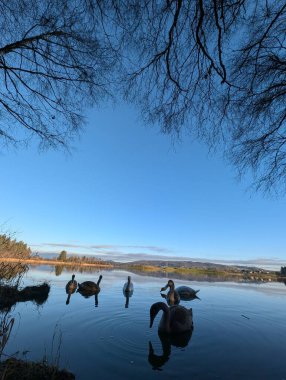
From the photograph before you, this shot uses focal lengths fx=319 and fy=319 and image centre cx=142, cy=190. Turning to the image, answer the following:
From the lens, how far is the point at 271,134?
5.77 metres

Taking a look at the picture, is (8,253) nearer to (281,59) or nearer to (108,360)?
(108,360)

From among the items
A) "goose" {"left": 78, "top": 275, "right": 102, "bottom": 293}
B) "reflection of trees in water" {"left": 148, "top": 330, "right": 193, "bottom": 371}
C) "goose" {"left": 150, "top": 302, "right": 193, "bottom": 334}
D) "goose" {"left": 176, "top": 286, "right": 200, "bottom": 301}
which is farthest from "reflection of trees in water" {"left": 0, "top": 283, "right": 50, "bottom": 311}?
"goose" {"left": 176, "top": 286, "right": 200, "bottom": 301}

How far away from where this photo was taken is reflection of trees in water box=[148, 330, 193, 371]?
25.3ft

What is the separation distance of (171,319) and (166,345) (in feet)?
5.70

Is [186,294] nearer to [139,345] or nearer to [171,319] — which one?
Result: [171,319]

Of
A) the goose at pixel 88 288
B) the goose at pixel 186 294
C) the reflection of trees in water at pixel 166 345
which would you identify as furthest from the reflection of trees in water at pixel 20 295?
the goose at pixel 186 294

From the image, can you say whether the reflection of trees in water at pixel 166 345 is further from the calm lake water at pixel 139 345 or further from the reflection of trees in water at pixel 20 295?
the reflection of trees in water at pixel 20 295

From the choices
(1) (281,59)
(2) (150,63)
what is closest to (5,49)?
(2) (150,63)

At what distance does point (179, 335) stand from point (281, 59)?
8.75m

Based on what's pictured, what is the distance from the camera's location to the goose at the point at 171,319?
1062 centimetres

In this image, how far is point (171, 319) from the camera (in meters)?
11.1

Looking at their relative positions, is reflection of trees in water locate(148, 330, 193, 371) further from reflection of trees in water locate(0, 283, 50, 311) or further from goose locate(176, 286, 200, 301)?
goose locate(176, 286, 200, 301)

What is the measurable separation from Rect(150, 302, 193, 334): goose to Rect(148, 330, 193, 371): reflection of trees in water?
0.64 ft

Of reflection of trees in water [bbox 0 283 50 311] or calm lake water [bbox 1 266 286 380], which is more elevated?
reflection of trees in water [bbox 0 283 50 311]
